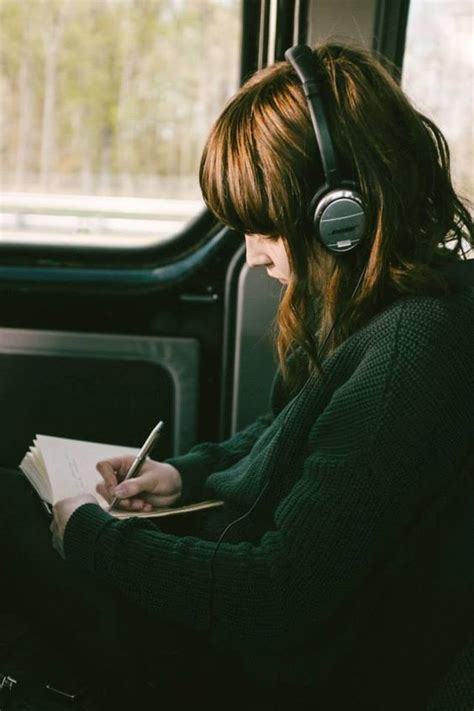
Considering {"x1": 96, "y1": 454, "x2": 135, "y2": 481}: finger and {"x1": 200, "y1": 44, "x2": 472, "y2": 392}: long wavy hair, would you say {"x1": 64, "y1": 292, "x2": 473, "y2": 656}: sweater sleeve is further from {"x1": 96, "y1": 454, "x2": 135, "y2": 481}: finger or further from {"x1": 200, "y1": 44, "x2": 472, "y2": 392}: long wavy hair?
{"x1": 96, "y1": 454, "x2": 135, "y2": 481}: finger

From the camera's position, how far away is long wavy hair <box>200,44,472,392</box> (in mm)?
990

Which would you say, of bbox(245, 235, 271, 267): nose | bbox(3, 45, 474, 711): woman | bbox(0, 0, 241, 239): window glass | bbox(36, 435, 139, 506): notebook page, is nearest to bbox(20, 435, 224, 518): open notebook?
bbox(36, 435, 139, 506): notebook page

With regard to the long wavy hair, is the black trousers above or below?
below

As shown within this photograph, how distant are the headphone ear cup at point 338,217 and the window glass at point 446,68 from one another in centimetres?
84

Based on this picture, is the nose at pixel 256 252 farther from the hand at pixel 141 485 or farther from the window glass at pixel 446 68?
the window glass at pixel 446 68

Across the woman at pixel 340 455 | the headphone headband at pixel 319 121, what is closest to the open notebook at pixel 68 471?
the woman at pixel 340 455

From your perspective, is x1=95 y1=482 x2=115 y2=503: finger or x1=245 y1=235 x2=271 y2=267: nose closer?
x1=245 y1=235 x2=271 y2=267: nose

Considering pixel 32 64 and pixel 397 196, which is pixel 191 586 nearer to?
pixel 397 196

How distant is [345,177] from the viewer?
1.00m

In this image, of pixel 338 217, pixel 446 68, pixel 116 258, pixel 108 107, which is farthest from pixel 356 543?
pixel 108 107

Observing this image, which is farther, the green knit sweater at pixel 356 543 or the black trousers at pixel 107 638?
the black trousers at pixel 107 638

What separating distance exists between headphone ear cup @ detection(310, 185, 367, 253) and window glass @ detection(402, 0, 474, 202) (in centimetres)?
84

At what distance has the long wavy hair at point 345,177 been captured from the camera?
99 centimetres

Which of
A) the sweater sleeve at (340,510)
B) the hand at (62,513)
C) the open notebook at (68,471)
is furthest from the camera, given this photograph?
the open notebook at (68,471)
